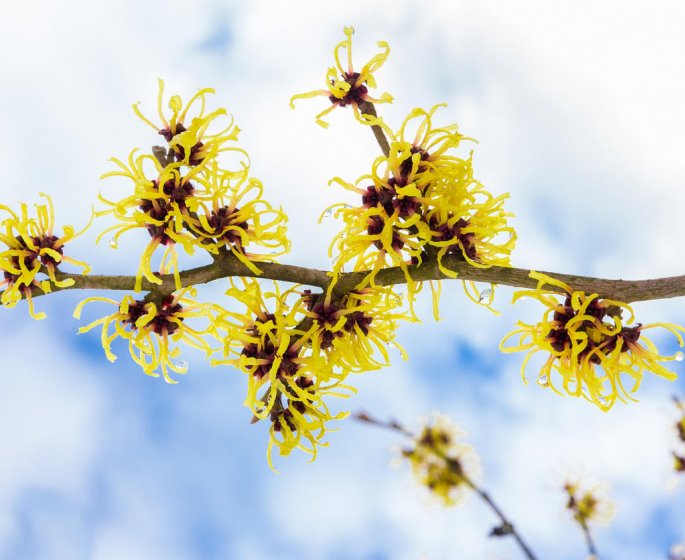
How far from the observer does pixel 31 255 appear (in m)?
2.72

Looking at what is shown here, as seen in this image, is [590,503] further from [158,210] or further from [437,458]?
[158,210]

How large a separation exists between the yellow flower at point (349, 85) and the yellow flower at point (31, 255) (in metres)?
1.06

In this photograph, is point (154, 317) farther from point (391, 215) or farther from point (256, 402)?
point (391, 215)

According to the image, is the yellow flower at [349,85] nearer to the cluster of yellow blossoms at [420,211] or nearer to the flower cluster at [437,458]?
the cluster of yellow blossoms at [420,211]

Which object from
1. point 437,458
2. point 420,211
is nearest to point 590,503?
point 437,458

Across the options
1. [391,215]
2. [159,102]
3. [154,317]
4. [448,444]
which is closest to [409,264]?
[391,215]

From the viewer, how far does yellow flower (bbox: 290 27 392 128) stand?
2879 mm

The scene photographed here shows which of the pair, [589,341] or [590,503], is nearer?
[589,341]

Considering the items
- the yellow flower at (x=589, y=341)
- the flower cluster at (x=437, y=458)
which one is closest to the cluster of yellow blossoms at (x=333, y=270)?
the yellow flower at (x=589, y=341)

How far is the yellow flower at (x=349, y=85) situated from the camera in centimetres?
288

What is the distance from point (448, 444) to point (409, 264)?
143 inches

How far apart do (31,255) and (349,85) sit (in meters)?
1.42

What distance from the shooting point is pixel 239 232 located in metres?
2.72

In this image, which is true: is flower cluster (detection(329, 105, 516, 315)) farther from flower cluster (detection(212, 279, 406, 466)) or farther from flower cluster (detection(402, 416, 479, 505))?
flower cluster (detection(402, 416, 479, 505))
